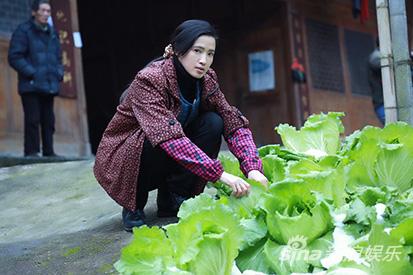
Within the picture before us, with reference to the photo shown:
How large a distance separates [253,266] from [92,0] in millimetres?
9420

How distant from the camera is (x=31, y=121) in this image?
675 centimetres

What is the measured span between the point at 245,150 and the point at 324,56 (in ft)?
25.9

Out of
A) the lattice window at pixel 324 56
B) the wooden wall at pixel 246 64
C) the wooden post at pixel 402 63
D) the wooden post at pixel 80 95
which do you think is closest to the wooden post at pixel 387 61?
the wooden post at pixel 402 63

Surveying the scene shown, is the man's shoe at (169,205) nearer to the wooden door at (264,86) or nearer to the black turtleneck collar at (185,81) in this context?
the black turtleneck collar at (185,81)

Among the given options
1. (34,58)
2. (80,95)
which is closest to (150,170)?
(34,58)

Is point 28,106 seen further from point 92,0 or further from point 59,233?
point 92,0

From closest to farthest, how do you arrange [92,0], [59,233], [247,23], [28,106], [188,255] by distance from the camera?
[188,255] → [59,233] → [28,106] → [247,23] → [92,0]

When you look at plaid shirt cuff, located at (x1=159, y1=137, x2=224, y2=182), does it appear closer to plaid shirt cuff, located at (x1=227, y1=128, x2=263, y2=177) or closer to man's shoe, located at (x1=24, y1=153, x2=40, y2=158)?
plaid shirt cuff, located at (x1=227, y1=128, x2=263, y2=177)

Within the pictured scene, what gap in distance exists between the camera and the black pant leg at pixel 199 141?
347 cm

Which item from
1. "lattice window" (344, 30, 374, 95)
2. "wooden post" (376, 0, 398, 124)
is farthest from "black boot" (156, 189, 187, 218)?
"lattice window" (344, 30, 374, 95)

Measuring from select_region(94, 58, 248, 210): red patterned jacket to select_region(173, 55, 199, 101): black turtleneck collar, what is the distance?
0.09ft

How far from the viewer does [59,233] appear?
3902 mm

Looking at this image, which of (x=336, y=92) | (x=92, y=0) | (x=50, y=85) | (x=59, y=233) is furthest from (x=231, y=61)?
(x=59, y=233)

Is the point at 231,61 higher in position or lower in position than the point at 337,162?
higher
